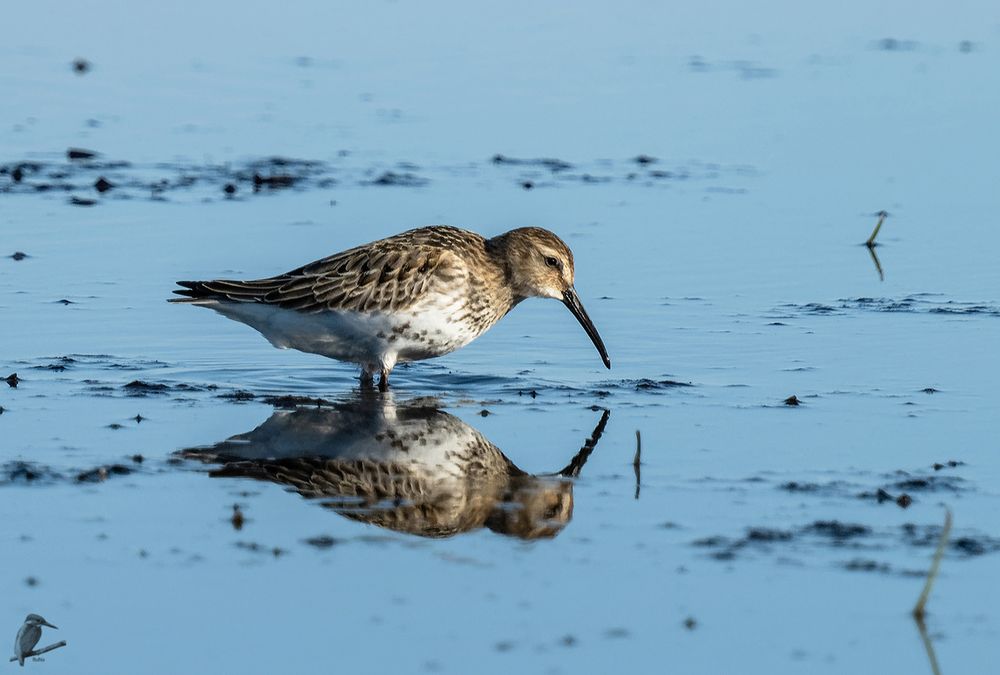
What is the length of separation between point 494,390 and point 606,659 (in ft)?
14.7

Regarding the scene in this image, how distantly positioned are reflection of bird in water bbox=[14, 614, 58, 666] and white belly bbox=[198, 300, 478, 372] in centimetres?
445

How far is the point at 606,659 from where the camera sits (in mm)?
6211

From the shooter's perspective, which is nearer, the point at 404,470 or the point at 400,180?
the point at 404,470

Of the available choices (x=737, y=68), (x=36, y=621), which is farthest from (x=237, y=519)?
(x=737, y=68)

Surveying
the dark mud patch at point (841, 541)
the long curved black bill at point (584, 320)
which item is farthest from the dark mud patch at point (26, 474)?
the long curved black bill at point (584, 320)

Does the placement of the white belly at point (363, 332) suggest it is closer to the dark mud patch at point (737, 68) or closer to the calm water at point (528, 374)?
the calm water at point (528, 374)

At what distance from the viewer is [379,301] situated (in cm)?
1057

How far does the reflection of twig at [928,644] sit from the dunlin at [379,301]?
460 centimetres

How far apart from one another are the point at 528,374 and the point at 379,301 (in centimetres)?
113

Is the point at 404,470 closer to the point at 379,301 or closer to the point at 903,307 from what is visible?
the point at 379,301

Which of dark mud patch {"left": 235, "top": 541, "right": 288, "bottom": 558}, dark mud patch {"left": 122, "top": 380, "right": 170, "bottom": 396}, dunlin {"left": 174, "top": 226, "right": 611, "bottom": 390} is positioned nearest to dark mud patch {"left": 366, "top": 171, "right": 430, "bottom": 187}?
dunlin {"left": 174, "top": 226, "right": 611, "bottom": 390}

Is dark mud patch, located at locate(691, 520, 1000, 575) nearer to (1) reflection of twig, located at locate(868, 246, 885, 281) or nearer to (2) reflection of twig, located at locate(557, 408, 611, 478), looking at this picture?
(2) reflection of twig, located at locate(557, 408, 611, 478)

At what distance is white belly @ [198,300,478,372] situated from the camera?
1056cm

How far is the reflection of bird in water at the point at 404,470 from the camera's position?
7.85 m
